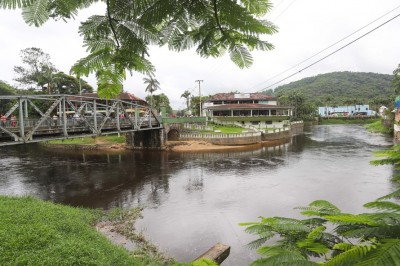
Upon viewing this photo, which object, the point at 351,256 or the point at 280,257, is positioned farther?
the point at 280,257

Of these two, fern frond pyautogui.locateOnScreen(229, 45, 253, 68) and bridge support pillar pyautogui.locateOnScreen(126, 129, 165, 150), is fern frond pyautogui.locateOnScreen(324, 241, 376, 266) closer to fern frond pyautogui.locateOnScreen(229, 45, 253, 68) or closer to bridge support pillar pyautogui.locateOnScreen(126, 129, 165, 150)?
fern frond pyautogui.locateOnScreen(229, 45, 253, 68)

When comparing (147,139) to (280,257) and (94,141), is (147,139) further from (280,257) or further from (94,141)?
(280,257)

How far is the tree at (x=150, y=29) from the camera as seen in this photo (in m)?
1.45

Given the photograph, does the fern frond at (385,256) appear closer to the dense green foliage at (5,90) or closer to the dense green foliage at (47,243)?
the dense green foliage at (47,243)

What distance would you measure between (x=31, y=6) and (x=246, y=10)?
1109mm

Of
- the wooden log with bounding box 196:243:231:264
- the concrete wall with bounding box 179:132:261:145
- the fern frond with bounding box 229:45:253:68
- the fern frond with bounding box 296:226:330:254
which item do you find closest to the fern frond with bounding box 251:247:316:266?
the fern frond with bounding box 296:226:330:254

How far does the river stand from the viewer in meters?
12.3

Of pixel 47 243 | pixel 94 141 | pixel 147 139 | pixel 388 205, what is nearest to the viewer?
pixel 388 205

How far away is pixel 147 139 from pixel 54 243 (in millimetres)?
31401

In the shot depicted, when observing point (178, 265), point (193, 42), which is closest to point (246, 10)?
point (193, 42)

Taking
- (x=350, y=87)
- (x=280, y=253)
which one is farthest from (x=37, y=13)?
(x=350, y=87)

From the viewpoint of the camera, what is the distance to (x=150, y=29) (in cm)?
160

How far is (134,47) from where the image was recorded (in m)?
1.64

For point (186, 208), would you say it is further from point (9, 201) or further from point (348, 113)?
point (348, 113)
